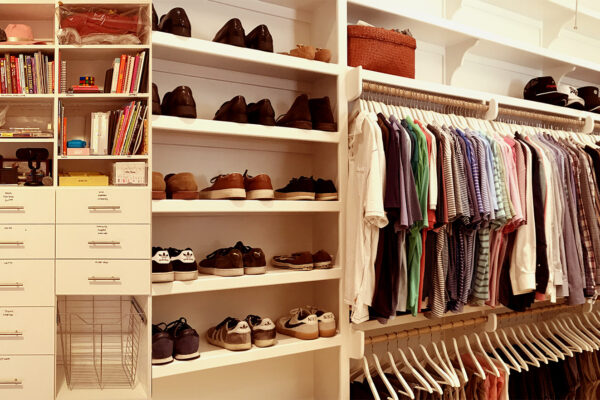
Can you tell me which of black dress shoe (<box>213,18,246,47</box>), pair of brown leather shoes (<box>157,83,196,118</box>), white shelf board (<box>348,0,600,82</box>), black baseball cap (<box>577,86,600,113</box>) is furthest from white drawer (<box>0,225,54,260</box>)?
black baseball cap (<box>577,86,600,113</box>)

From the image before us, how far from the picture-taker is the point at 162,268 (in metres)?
1.72

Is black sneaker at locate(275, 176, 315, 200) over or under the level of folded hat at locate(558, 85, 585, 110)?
under

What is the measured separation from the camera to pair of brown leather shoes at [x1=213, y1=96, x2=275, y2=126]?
190cm

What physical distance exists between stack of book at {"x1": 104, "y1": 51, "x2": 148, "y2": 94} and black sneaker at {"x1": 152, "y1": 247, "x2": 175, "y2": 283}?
582 millimetres

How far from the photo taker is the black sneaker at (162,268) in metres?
1.71

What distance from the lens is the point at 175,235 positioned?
2.02 metres

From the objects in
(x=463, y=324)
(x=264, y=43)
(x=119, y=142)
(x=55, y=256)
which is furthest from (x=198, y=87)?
(x=463, y=324)

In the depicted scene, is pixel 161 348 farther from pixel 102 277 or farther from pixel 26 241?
pixel 26 241

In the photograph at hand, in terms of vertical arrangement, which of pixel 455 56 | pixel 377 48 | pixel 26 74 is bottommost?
pixel 26 74

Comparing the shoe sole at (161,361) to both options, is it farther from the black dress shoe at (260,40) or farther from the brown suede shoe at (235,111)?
the black dress shoe at (260,40)

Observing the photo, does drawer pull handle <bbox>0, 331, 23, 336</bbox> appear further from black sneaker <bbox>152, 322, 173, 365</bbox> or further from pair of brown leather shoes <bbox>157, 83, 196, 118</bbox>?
pair of brown leather shoes <bbox>157, 83, 196, 118</bbox>

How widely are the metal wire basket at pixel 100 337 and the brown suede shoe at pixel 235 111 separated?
2.55ft

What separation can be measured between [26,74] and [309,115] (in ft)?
3.42

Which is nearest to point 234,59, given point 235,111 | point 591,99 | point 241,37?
point 241,37
